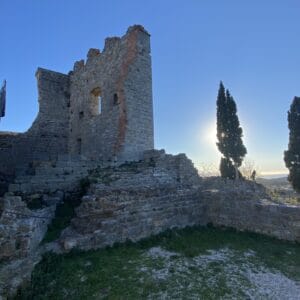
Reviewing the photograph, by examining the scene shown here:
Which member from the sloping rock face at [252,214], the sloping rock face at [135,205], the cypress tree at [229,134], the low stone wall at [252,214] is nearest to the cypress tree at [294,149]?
the cypress tree at [229,134]

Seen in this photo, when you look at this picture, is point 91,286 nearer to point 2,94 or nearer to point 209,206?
point 209,206

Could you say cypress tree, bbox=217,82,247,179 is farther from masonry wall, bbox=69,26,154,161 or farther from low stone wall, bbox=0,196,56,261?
low stone wall, bbox=0,196,56,261

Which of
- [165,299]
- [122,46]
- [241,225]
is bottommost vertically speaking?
[165,299]

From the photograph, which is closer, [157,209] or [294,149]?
[157,209]

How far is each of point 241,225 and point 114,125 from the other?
730cm

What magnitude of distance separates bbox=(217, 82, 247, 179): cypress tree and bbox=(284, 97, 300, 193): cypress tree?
358 centimetres

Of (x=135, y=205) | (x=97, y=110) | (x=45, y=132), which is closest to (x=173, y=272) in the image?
(x=135, y=205)

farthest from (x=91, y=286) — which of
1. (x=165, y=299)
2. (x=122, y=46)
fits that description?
(x=122, y=46)

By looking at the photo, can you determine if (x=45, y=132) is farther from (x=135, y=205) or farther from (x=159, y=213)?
(x=159, y=213)

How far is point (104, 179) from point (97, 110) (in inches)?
289

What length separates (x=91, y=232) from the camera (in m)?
7.09

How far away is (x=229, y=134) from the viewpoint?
78.5 ft

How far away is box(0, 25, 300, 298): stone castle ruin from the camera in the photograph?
274 inches

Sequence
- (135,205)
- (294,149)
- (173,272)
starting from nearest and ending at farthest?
(173,272), (135,205), (294,149)
